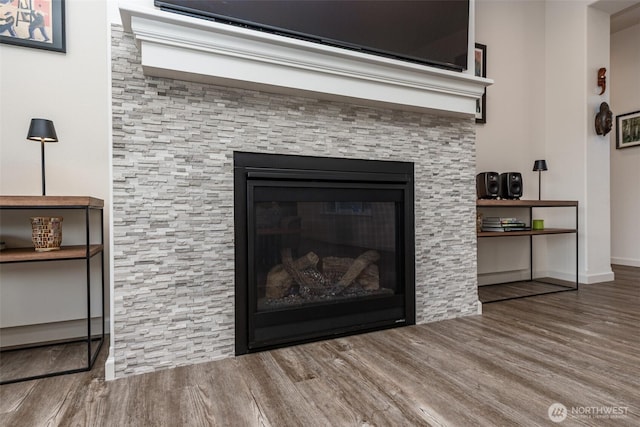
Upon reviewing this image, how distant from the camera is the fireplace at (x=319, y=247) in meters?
1.77

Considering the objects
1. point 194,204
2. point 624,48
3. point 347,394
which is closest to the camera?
point 347,394

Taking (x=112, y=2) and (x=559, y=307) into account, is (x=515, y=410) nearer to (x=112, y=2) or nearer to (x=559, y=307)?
(x=559, y=307)

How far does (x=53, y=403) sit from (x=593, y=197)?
4.22 metres

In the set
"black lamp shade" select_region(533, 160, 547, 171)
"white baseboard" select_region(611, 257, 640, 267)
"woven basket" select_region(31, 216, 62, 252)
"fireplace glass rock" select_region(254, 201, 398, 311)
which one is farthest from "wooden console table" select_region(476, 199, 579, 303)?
"woven basket" select_region(31, 216, 62, 252)

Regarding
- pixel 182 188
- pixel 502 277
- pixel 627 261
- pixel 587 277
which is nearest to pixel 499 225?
pixel 502 277

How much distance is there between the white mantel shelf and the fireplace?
0.36m

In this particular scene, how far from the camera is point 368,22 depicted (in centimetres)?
197

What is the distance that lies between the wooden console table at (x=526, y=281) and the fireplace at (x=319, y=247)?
2.92ft

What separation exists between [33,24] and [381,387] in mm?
2423

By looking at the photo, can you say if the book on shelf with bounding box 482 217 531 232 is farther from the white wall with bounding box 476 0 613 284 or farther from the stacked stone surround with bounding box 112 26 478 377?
the stacked stone surround with bounding box 112 26 478 377

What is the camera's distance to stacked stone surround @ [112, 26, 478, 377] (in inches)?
61.6

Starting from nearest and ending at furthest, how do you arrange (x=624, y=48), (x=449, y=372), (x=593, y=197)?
(x=449, y=372) < (x=593, y=197) < (x=624, y=48)

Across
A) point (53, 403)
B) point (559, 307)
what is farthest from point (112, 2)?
point (559, 307)

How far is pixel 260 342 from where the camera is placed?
A: 179 cm
